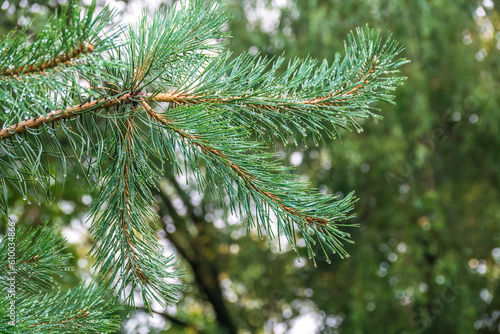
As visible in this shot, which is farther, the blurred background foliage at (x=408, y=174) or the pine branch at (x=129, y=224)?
the blurred background foliage at (x=408, y=174)

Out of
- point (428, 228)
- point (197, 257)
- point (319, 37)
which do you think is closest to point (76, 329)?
point (319, 37)

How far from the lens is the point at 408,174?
2.98 metres

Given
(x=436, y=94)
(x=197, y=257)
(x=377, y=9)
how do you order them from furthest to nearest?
(x=197, y=257), (x=436, y=94), (x=377, y=9)

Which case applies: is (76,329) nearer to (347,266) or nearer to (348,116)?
(348,116)

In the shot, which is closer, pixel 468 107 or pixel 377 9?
pixel 377 9

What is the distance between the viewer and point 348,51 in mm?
702

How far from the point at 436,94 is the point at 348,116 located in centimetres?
269

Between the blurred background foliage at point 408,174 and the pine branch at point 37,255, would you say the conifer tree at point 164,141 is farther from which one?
the blurred background foliage at point 408,174

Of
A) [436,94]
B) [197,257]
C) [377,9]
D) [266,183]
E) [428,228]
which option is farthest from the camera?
[197,257]

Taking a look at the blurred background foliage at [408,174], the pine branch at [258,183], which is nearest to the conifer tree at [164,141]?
the pine branch at [258,183]

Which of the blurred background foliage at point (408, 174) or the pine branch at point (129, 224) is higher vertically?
the blurred background foliage at point (408, 174)

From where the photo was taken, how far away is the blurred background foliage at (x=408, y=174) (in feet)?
8.72

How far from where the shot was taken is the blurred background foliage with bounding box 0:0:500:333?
2.66 metres

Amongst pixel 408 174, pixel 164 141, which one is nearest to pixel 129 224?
pixel 164 141
